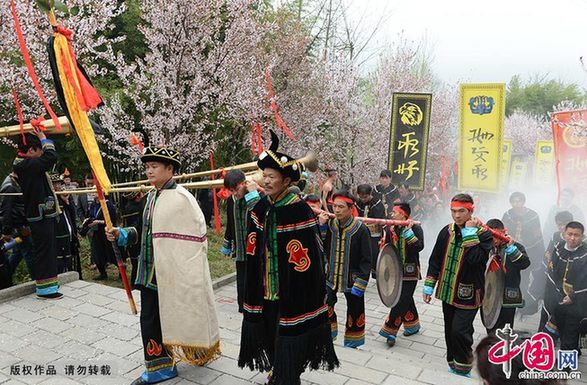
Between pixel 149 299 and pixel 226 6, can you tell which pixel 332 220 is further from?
pixel 226 6

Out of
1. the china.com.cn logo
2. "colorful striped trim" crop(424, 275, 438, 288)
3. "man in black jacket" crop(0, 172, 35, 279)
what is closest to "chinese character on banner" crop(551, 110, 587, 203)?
"colorful striped trim" crop(424, 275, 438, 288)

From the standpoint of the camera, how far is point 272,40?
16.8m

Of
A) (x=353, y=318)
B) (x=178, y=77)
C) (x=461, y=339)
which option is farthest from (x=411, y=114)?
(x=461, y=339)

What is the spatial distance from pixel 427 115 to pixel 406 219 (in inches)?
216

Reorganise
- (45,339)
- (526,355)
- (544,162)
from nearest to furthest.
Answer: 1. (526,355)
2. (45,339)
3. (544,162)

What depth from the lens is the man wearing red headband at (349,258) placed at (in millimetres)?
5332

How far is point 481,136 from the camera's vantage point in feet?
27.8

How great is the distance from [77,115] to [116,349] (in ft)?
8.26

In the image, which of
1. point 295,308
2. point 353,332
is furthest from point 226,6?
point 295,308

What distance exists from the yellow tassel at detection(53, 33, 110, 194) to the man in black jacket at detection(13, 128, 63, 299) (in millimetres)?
2459

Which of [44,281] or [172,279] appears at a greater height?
[172,279]

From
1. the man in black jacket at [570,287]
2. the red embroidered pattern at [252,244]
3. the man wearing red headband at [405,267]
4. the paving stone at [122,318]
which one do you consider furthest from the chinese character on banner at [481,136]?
the paving stone at [122,318]

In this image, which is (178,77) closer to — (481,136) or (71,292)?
(71,292)

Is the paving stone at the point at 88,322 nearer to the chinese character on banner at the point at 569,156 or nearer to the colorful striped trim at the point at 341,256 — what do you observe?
the colorful striped trim at the point at 341,256
